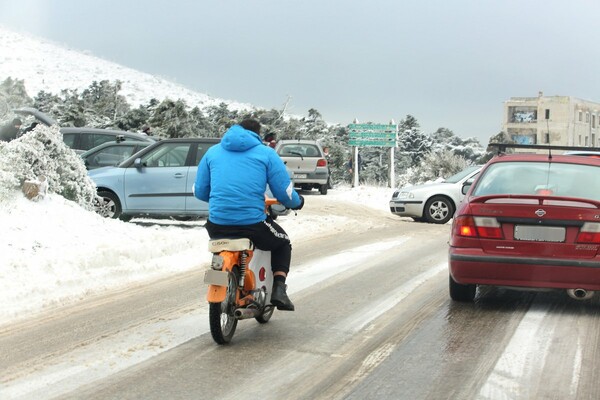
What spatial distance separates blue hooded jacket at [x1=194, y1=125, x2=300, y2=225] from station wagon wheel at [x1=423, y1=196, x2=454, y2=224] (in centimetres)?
1306

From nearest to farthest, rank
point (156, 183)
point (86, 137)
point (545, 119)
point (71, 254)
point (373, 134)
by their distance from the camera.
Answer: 1. point (71, 254)
2. point (156, 183)
3. point (86, 137)
4. point (373, 134)
5. point (545, 119)

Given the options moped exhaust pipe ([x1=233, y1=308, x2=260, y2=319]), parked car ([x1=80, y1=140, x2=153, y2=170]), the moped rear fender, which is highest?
parked car ([x1=80, y1=140, x2=153, y2=170])

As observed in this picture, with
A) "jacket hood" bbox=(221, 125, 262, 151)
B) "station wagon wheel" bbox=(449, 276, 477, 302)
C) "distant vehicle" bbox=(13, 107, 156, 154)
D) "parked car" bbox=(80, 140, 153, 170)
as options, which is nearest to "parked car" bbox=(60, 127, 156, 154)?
"distant vehicle" bbox=(13, 107, 156, 154)

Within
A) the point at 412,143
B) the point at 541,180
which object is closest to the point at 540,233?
the point at 541,180

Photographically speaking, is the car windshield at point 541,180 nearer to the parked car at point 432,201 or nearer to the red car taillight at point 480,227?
the red car taillight at point 480,227

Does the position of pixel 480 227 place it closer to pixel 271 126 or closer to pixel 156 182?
pixel 156 182

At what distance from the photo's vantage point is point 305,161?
27609 millimetres

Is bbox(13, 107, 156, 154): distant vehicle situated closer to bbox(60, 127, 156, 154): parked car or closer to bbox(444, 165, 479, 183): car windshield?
bbox(60, 127, 156, 154): parked car

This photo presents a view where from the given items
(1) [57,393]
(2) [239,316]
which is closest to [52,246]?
(2) [239,316]

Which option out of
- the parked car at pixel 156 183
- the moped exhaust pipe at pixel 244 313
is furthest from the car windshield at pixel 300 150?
the moped exhaust pipe at pixel 244 313

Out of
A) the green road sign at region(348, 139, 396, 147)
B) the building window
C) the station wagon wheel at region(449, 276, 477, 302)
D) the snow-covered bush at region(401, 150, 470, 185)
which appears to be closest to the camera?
the station wagon wheel at region(449, 276, 477, 302)

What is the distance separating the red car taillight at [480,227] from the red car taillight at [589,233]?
0.72 m

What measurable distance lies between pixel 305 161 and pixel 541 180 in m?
19.1

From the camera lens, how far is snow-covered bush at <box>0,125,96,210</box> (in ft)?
42.0
